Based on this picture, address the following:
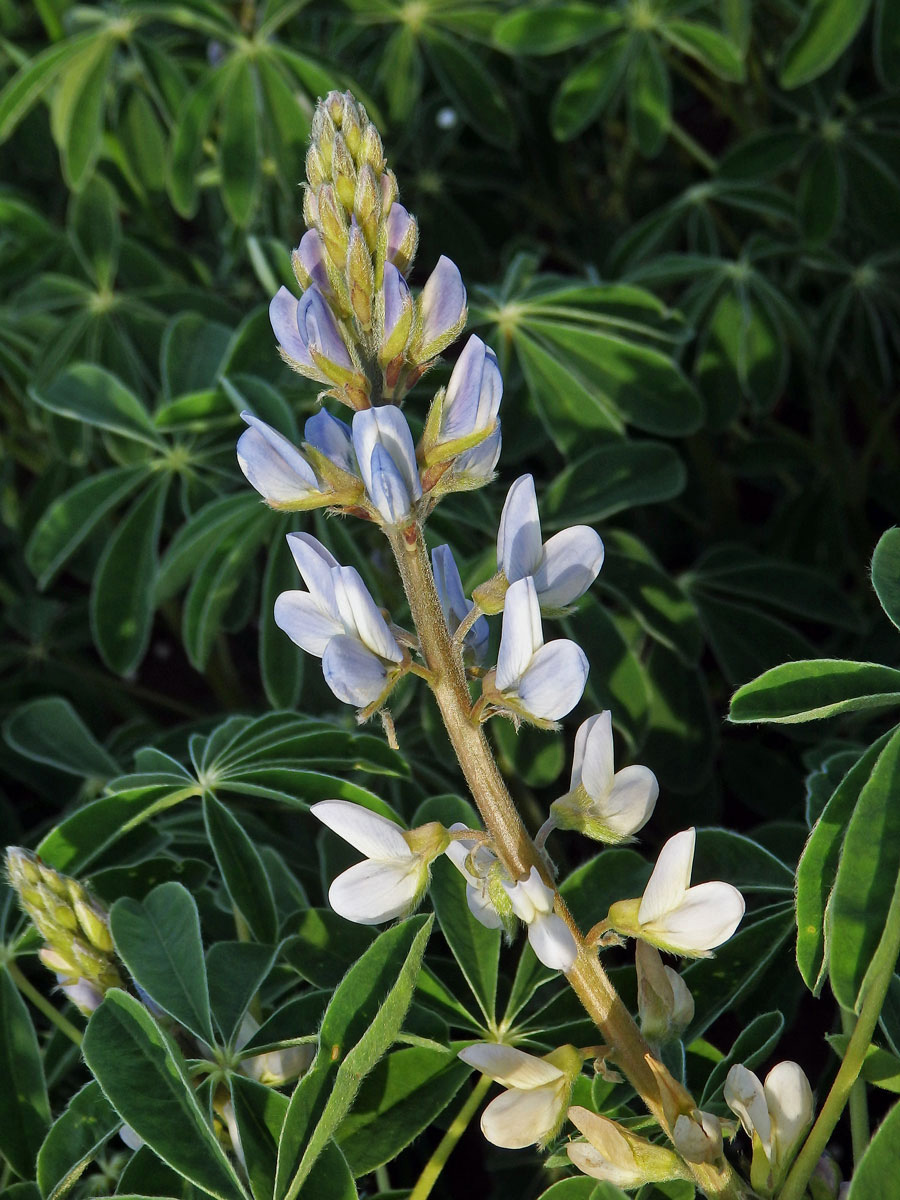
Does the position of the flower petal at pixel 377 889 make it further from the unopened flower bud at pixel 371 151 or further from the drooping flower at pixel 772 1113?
the unopened flower bud at pixel 371 151

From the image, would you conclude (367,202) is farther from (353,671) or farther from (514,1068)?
(514,1068)

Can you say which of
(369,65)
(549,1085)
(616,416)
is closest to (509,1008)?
(549,1085)

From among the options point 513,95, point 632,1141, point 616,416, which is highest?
point 513,95

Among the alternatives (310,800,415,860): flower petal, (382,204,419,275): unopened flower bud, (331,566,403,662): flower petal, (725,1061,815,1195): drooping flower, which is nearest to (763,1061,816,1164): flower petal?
(725,1061,815,1195): drooping flower

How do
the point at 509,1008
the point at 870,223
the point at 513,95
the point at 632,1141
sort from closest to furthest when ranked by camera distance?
the point at 632,1141
the point at 509,1008
the point at 870,223
the point at 513,95

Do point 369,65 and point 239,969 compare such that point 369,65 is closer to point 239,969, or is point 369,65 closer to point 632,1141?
point 239,969

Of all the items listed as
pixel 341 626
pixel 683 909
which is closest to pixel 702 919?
pixel 683 909

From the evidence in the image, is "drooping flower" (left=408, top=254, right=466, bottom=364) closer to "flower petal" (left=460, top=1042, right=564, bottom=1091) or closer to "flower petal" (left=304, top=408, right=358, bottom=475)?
"flower petal" (left=304, top=408, right=358, bottom=475)
